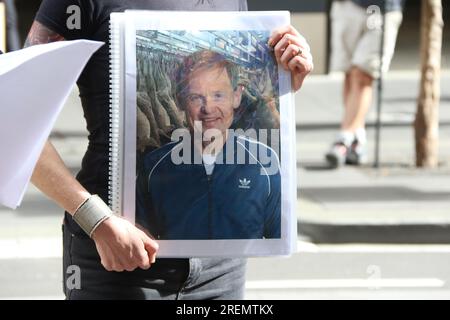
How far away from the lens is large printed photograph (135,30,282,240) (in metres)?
2.19

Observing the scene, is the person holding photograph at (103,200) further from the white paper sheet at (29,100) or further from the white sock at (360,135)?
the white sock at (360,135)

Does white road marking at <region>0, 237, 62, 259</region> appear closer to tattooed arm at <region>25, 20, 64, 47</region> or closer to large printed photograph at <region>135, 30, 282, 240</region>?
tattooed arm at <region>25, 20, 64, 47</region>

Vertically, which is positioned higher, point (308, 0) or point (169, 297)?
point (308, 0)

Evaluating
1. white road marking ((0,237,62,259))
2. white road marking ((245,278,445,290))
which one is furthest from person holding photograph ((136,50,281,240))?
white road marking ((0,237,62,259))

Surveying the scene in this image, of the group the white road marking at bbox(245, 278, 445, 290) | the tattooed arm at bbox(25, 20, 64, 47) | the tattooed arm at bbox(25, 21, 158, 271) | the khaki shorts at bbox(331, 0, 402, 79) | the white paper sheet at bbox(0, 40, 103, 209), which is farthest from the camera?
the khaki shorts at bbox(331, 0, 402, 79)

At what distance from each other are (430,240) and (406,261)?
21.8 inches

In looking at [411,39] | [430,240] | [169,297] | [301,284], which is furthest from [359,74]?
[411,39]

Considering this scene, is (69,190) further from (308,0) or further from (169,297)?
(308,0)

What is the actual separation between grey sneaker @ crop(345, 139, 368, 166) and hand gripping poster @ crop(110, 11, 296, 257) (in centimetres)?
690

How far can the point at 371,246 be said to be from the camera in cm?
712

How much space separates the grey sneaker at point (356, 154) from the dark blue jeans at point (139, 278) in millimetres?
6612

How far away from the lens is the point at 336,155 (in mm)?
8906

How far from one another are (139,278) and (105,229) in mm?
284

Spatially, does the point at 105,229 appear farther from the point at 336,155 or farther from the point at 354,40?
the point at 354,40
